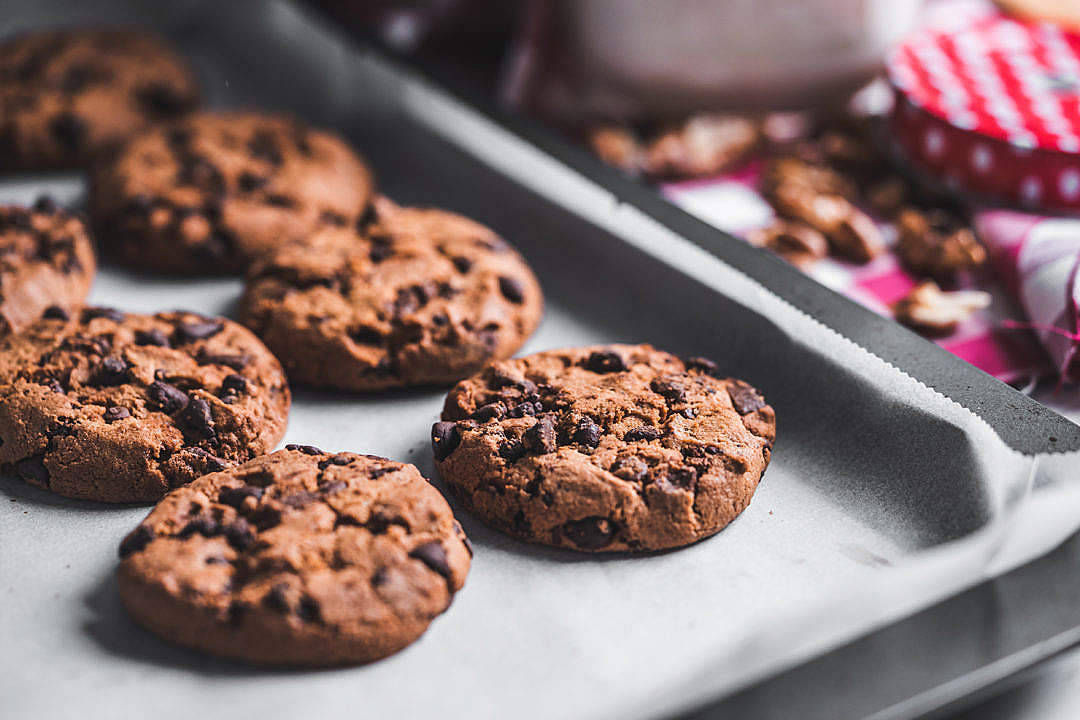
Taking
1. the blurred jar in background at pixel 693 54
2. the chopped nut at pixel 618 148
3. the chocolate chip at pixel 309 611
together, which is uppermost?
the blurred jar in background at pixel 693 54

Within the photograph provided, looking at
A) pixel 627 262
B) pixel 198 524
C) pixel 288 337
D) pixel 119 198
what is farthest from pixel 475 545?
pixel 119 198

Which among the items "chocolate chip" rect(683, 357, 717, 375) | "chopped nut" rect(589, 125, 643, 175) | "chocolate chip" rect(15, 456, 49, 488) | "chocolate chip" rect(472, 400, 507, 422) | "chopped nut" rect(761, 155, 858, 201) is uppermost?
"chopped nut" rect(761, 155, 858, 201)

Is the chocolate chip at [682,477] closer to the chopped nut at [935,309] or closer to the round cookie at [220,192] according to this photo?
the chopped nut at [935,309]

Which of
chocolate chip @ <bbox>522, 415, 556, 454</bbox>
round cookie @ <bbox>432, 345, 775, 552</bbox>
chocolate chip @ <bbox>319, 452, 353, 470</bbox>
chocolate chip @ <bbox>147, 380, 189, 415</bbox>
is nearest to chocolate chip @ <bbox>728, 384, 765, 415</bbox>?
round cookie @ <bbox>432, 345, 775, 552</bbox>

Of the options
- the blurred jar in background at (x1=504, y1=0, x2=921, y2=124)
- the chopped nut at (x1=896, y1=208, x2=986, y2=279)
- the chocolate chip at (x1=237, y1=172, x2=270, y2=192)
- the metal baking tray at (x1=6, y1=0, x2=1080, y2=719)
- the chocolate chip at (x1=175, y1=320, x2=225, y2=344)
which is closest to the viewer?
the metal baking tray at (x1=6, y1=0, x2=1080, y2=719)

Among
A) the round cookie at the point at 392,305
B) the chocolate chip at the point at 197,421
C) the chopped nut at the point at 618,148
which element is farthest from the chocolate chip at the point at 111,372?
the chopped nut at the point at 618,148

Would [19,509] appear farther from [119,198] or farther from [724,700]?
[724,700]

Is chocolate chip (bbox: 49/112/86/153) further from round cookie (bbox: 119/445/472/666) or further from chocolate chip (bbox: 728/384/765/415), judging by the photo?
chocolate chip (bbox: 728/384/765/415)
